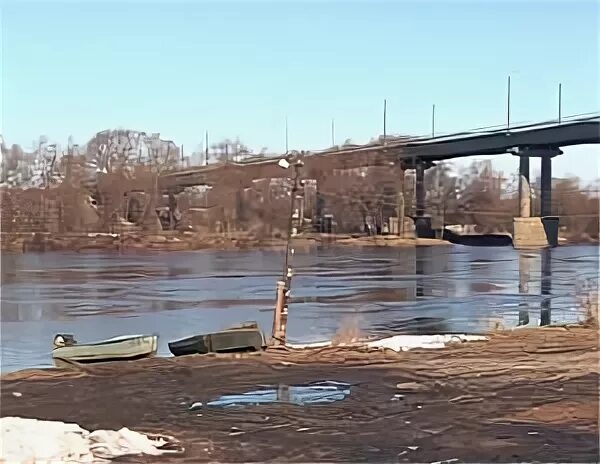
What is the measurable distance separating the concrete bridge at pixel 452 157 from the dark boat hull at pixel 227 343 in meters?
24.1

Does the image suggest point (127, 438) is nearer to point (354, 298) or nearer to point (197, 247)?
point (354, 298)

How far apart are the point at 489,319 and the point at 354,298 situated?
6.08 metres

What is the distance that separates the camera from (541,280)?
93.9 ft

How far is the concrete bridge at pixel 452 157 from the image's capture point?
34.4 meters

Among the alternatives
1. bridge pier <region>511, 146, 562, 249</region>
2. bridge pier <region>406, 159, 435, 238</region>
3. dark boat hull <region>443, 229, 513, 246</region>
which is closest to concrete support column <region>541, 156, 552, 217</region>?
bridge pier <region>511, 146, 562, 249</region>

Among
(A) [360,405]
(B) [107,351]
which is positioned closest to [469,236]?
(B) [107,351]

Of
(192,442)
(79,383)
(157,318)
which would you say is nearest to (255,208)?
(157,318)

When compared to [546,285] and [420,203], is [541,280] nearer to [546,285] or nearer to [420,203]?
[546,285]

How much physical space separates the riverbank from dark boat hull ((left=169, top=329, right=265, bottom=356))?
27548 millimetres

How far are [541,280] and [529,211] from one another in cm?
1132

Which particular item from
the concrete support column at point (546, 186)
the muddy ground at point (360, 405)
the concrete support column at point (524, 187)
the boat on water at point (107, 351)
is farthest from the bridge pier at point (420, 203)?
the muddy ground at point (360, 405)

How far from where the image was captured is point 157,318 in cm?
1844

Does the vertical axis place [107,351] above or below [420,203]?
below

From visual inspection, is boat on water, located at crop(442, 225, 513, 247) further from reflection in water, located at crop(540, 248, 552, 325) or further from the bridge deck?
the bridge deck
